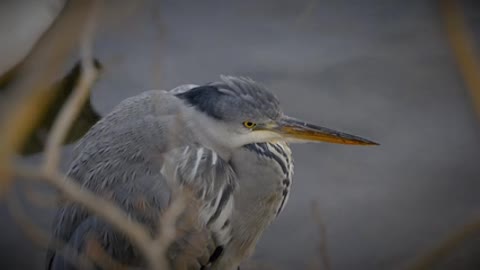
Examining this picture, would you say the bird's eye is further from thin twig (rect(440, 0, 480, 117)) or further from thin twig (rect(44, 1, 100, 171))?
thin twig (rect(440, 0, 480, 117))

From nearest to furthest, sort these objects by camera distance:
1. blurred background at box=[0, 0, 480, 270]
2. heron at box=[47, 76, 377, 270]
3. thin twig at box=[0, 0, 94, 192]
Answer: thin twig at box=[0, 0, 94, 192], heron at box=[47, 76, 377, 270], blurred background at box=[0, 0, 480, 270]

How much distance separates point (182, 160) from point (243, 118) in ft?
0.69

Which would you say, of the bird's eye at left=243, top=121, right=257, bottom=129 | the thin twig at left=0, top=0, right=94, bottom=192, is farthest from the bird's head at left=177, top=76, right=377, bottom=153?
the thin twig at left=0, top=0, right=94, bottom=192

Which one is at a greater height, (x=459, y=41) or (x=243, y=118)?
(x=459, y=41)

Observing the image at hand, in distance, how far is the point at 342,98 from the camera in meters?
3.78

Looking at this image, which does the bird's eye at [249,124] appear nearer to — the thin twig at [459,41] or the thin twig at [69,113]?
the thin twig at [69,113]

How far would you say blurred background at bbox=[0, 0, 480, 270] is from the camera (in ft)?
10.5

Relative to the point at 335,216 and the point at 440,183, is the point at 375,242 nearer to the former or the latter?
the point at 335,216

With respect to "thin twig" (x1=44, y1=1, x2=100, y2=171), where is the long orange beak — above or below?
below

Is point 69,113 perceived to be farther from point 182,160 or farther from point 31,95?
point 182,160

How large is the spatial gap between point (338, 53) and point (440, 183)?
90 centimetres

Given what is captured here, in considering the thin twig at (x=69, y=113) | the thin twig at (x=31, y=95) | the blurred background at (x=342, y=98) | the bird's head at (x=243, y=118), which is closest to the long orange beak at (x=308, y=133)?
the bird's head at (x=243, y=118)

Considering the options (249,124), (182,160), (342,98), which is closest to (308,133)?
(249,124)

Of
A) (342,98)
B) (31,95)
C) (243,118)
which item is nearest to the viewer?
(31,95)
